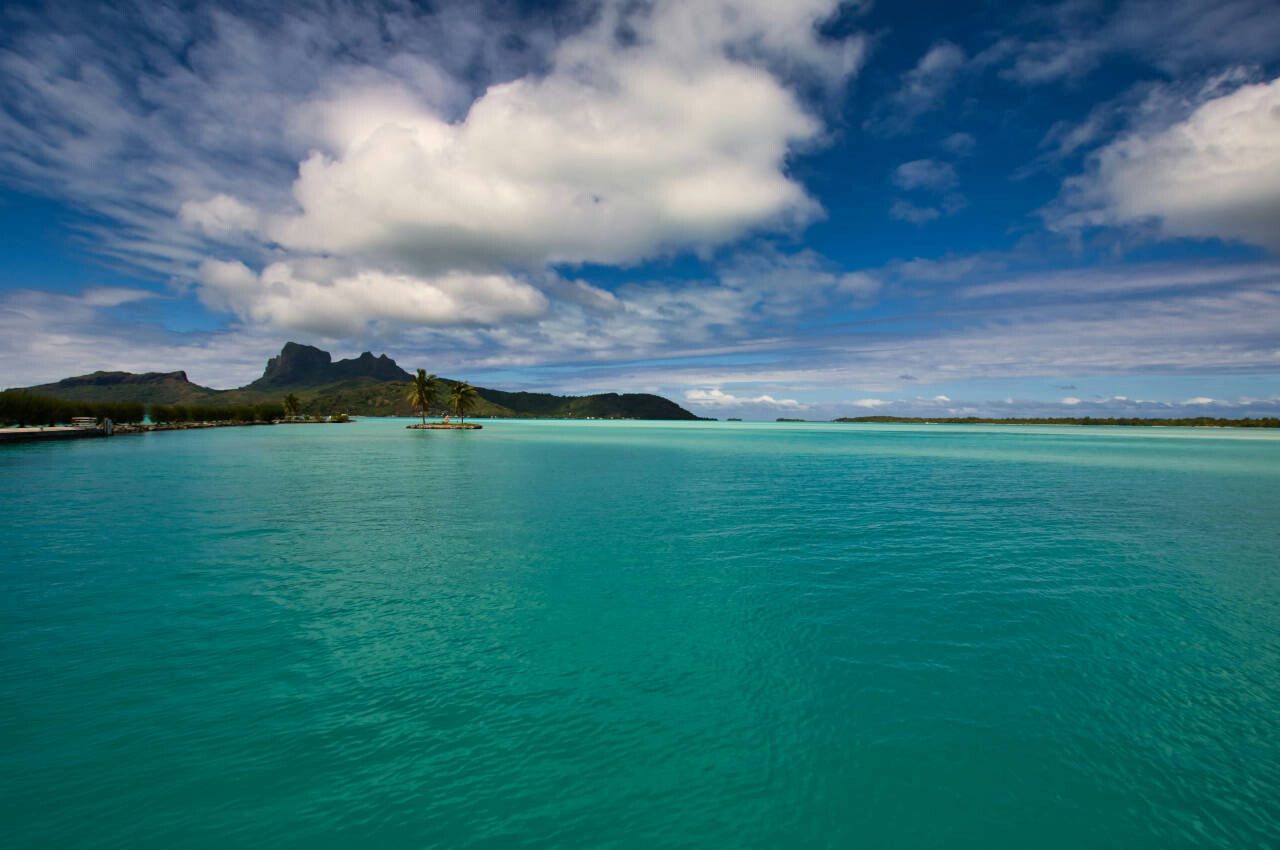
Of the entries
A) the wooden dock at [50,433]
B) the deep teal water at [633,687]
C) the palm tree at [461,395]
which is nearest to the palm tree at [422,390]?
the palm tree at [461,395]

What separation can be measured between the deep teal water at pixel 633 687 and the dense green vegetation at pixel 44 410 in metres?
128

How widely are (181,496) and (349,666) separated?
34831 millimetres

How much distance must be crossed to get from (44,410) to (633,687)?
551 feet

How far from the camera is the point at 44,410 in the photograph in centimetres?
11719

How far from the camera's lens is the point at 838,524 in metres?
30.4

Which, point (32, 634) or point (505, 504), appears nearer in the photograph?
point (32, 634)

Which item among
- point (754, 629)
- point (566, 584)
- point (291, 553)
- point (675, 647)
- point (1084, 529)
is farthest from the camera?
point (1084, 529)

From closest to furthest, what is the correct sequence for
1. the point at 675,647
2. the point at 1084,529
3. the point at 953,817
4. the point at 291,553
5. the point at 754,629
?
1. the point at 953,817
2. the point at 675,647
3. the point at 754,629
4. the point at 291,553
5. the point at 1084,529

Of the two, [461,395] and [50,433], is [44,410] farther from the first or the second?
[461,395]

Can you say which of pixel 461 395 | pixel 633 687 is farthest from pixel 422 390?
pixel 633 687

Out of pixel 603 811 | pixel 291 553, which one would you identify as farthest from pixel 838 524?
pixel 291 553

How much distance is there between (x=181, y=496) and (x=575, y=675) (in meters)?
39.2

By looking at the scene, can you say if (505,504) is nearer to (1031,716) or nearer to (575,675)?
(575,675)

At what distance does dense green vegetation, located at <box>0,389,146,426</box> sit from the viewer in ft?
358
